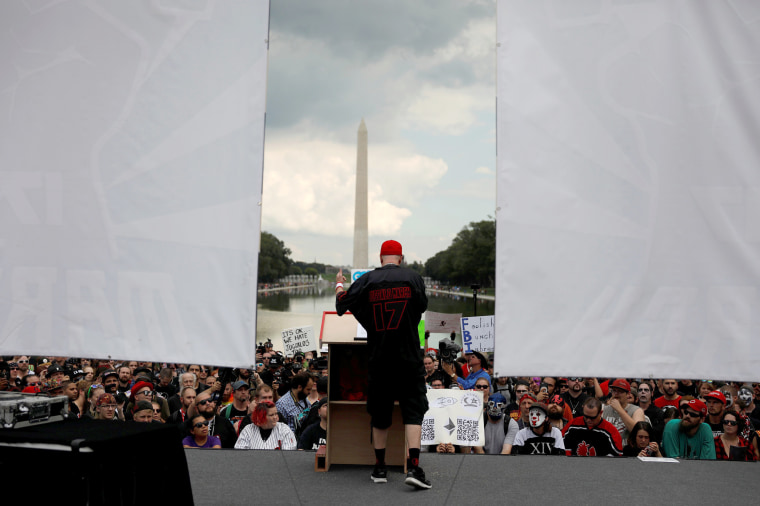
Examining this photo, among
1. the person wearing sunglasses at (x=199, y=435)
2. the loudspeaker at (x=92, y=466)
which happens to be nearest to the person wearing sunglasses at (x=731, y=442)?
the person wearing sunglasses at (x=199, y=435)

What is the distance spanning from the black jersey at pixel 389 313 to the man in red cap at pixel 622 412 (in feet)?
11.6

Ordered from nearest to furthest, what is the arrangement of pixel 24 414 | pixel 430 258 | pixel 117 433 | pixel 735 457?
pixel 117 433, pixel 24 414, pixel 735 457, pixel 430 258

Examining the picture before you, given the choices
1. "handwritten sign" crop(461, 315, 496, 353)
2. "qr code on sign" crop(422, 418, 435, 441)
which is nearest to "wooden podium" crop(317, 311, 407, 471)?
"qr code on sign" crop(422, 418, 435, 441)

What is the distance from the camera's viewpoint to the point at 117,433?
318 centimetres

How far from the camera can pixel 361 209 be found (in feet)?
165

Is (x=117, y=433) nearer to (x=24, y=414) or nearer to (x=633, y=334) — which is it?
(x=24, y=414)

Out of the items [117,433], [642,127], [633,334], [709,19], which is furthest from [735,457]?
[117,433]

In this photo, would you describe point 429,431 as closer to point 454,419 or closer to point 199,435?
point 454,419

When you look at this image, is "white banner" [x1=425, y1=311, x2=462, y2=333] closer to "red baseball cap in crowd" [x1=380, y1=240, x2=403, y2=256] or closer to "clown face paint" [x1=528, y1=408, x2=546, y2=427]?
"clown face paint" [x1=528, y1=408, x2=546, y2=427]

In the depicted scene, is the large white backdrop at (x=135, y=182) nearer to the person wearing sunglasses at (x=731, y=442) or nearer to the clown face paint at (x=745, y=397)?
the person wearing sunglasses at (x=731, y=442)

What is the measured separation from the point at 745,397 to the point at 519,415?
3.57 metres

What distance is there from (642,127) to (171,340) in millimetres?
4355

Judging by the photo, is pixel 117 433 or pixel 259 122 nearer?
pixel 117 433

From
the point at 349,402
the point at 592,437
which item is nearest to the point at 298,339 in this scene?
the point at 592,437
